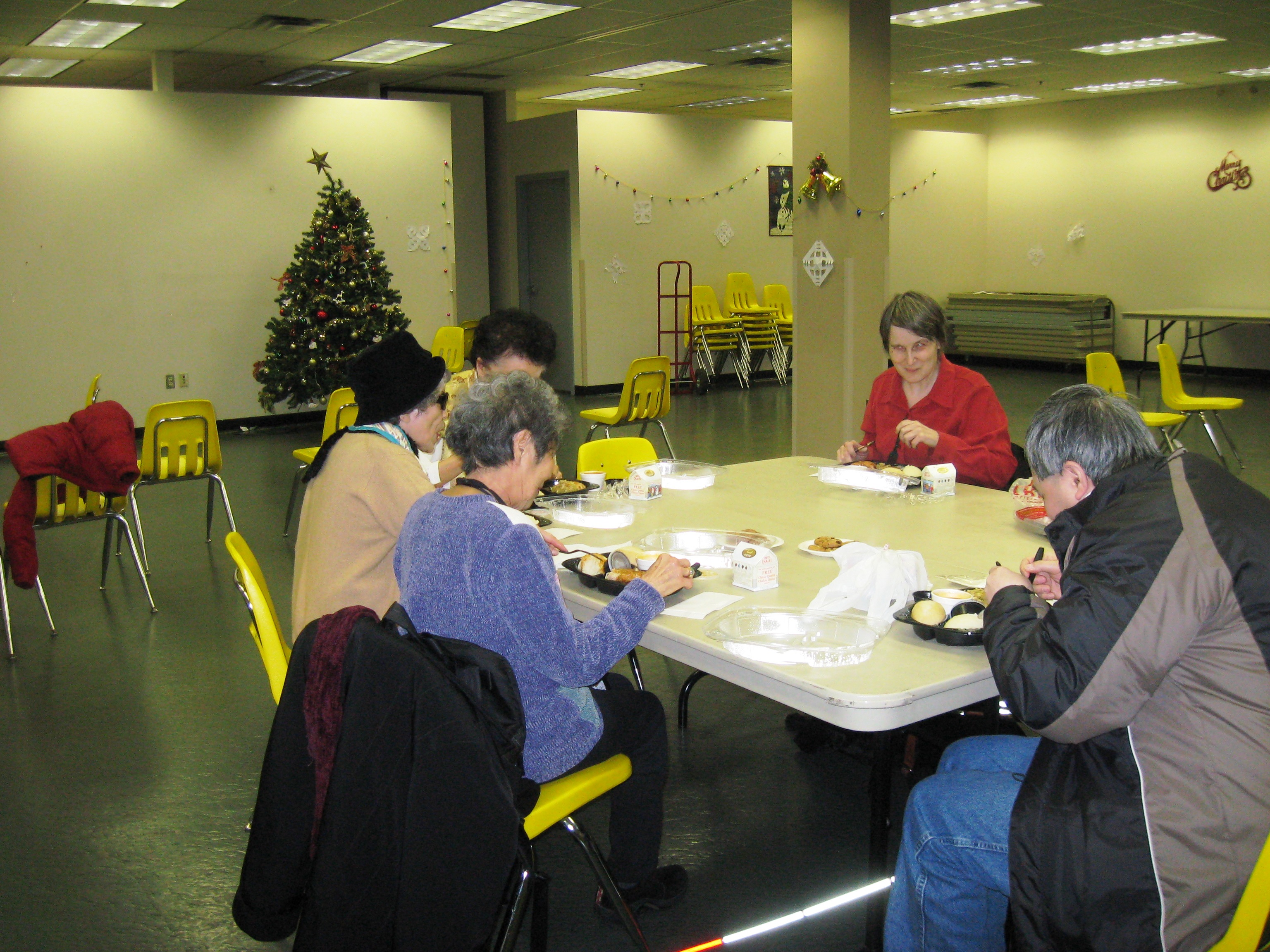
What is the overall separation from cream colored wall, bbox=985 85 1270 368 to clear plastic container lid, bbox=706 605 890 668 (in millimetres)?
11976

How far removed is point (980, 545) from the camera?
106 inches

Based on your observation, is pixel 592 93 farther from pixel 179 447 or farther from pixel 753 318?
pixel 179 447

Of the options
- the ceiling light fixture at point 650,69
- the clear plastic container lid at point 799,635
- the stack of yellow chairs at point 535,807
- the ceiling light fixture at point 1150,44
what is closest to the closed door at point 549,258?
the ceiling light fixture at point 650,69

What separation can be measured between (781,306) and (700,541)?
1011cm

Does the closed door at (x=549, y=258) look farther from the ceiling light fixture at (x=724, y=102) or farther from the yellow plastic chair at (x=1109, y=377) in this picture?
the yellow plastic chair at (x=1109, y=377)

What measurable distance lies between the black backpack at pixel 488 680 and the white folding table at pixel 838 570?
1.30ft

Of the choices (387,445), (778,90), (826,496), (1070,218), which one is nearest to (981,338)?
(1070,218)

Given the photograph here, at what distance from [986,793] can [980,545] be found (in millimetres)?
988

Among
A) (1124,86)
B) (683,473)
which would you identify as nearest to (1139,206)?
(1124,86)

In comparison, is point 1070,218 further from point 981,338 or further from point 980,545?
point 980,545

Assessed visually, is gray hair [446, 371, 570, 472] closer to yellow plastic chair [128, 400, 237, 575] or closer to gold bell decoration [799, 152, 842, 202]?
yellow plastic chair [128, 400, 237, 575]

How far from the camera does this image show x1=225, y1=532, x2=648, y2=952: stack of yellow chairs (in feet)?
6.31

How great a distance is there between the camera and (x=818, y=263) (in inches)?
275

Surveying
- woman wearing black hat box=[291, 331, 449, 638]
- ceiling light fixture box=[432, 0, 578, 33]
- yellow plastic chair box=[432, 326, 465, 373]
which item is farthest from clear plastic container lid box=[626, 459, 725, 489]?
yellow plastic chair box=[432, 326, 465, 373]
